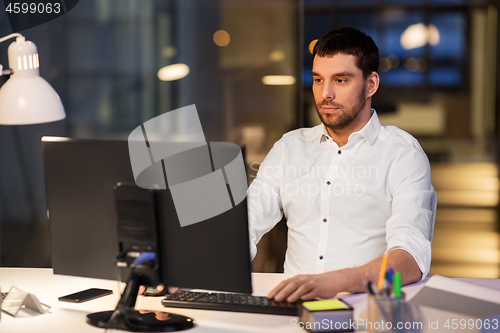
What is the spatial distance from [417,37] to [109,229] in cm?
244

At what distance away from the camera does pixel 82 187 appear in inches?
49.1

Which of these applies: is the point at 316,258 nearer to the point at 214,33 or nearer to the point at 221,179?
the point at 221,179

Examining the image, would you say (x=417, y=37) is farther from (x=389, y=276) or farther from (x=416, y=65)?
(x=389, y=276)

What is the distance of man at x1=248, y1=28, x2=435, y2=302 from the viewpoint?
1863mm

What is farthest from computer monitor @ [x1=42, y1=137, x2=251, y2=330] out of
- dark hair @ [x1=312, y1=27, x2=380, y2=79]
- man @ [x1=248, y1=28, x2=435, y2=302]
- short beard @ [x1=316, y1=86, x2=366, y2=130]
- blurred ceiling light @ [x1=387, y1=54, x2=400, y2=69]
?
blurred ceiling light @ [x1=387, y1=54, x2=400, y2=69]

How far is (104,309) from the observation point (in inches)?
53.1

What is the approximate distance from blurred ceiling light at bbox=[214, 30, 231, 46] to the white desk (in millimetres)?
1860

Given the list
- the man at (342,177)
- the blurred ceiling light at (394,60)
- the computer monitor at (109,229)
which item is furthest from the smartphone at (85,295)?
the blurred ceiling light at (394,60)

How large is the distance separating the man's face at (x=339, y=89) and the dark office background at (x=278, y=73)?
44.3 inches

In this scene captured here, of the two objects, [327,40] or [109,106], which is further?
[109,106]

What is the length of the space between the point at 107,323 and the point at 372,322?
61 centimetres

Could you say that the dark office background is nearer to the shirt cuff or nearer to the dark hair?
the dark hair

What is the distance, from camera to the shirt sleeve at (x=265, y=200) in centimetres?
200

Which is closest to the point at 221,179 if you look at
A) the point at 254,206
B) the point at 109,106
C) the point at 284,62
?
the point at 254,206
